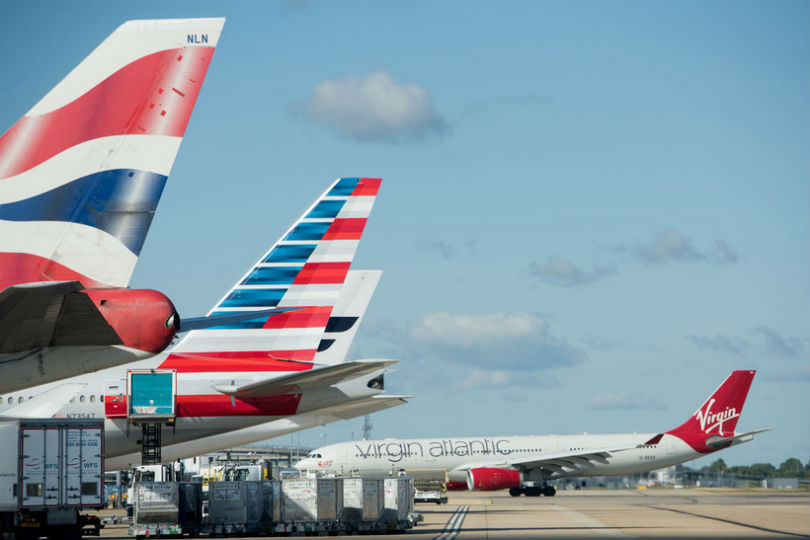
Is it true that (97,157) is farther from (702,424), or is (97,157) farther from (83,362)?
(702,424)

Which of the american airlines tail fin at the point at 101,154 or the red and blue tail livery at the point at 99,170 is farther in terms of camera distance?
the american airlines tail fin at the point at 101,154

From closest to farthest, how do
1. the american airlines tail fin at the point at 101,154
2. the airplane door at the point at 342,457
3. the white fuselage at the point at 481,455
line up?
the american airlines tail fin at the point at 101,154, the airplane door at the point at 342,457, the white fuselage at the point at 481,455

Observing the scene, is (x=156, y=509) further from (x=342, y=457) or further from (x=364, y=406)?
(x=342, y=457)

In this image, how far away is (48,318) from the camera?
9656 millimetres

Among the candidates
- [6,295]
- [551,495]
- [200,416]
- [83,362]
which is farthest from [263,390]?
[551,495]

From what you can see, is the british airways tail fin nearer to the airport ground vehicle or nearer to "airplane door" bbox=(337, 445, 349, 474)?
"airplane door" bbox=(337, 445, 349, 474)

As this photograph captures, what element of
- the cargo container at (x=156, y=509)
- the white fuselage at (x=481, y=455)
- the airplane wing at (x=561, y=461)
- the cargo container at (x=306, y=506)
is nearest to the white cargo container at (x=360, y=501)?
the cargo container at (x=306, y=506)

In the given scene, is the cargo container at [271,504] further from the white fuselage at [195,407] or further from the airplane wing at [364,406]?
the airplane wing at [364,406]

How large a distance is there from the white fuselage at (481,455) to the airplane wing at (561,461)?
3.8 inches

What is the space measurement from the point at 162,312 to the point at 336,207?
2038 cm

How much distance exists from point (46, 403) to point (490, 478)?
3458 centimetres

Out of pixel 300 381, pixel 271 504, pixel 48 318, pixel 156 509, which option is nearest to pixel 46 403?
pixel 156 509

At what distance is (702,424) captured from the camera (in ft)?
195

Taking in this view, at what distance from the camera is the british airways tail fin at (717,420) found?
58.4 meters
